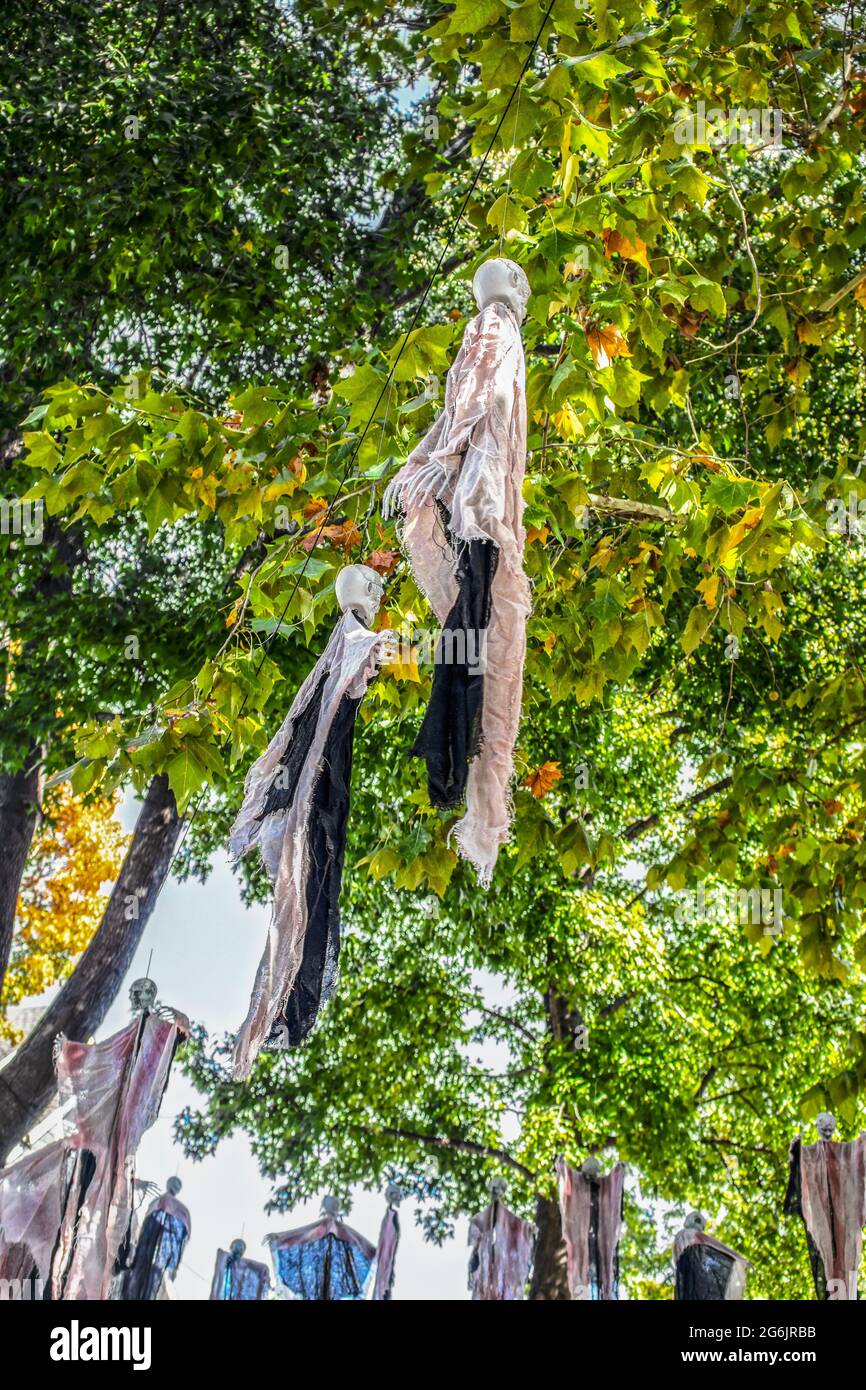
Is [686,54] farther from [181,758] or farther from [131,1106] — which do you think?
[131,1106]

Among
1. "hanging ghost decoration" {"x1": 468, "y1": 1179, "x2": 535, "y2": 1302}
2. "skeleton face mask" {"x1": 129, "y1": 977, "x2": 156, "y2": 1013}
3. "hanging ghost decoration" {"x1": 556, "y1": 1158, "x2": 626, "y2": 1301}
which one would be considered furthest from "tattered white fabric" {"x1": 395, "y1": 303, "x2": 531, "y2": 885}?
"hanging ghost decoration" {"x1": 468, "y1": 1179, "x2": 535, "y2": 1302}

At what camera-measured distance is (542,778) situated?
5.41 meters

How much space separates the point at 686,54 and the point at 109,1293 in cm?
691

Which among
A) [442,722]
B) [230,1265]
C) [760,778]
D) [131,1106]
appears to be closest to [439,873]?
[760,778]

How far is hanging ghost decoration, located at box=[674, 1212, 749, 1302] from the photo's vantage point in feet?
25.0

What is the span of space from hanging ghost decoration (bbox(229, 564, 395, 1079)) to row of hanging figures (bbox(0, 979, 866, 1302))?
417 cm

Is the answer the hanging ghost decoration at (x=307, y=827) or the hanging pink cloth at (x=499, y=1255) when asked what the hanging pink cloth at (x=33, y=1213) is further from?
the hanging ghost decoration at (x=307, y=827)

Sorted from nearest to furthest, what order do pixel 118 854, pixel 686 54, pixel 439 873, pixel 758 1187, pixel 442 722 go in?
pixel 442 722 → pixel 439 873 → pixel 686 54 → pixel 758 1187 → pixel 118 854

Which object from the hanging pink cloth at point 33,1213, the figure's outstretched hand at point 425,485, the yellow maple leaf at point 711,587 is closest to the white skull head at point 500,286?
the figure's outstretched hand at point 425,485

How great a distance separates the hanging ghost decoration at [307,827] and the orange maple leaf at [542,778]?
202cm

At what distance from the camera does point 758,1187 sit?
1095cm

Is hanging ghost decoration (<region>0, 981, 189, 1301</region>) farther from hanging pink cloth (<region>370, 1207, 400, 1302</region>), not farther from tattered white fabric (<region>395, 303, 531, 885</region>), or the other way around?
tattered white fabric (<region>395, 303, 531, 885</region>)

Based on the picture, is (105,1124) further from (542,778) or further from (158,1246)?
(542,778)

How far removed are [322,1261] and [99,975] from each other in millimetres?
2540
